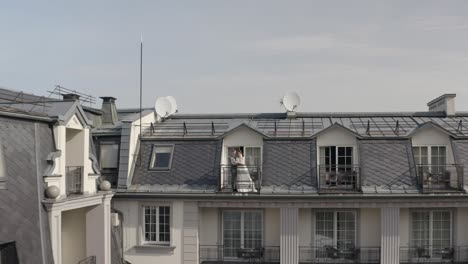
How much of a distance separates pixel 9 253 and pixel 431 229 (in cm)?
1554

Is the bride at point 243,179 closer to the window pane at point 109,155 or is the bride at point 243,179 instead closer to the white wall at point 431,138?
the window pane at point 109,155

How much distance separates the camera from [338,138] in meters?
19.6

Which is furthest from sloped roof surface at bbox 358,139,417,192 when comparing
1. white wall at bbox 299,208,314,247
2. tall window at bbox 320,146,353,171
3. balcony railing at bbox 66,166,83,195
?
balcony railing at bbox 66,166,83,195

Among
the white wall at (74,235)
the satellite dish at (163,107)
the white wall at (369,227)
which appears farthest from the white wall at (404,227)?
the white wall at (74,235)

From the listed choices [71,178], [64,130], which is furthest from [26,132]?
[71,178]

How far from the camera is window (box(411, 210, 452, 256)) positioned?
1914 cm

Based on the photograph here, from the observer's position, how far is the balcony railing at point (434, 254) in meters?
18.9

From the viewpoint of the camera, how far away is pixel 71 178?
15.5 m

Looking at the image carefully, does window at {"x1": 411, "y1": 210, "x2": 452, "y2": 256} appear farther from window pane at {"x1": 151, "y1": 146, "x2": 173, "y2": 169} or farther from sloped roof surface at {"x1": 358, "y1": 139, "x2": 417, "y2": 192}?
window pane at {"x1": 151, "y1": 146, "x2": 173, "y2": 169}

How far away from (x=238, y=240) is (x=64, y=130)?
8.64 m

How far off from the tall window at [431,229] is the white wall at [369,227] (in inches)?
57.9

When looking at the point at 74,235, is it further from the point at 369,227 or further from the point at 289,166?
the point at 369,227

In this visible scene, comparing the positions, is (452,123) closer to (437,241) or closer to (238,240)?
(437,241)

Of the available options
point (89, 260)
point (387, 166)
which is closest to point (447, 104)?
point (387, 166)
